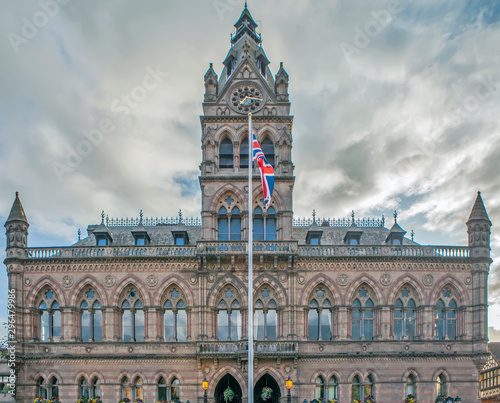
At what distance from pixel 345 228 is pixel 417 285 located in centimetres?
905

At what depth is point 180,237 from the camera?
133ft

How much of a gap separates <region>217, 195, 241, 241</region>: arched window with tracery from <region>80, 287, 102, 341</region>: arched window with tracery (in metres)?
10.3

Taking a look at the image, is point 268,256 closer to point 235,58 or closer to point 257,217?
point 257,217

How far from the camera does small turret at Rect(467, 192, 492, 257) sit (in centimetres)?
3744

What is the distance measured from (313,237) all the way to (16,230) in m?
22.7

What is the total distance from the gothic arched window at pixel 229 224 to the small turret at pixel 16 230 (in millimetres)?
14582

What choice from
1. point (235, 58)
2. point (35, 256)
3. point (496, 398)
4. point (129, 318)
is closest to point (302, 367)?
point (129, 318)

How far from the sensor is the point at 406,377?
118 ft

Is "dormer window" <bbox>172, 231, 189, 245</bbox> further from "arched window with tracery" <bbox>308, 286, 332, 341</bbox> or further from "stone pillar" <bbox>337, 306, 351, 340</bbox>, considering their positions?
"stone pillar" <bbox>337, 306, 351, 340</bbox>

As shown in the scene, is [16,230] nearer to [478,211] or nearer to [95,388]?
[95,388]

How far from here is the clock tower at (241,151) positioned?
38.3 meters

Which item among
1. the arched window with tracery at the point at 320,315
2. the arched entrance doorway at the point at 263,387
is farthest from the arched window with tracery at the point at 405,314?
the arched entrance doorway at the point at 263,387

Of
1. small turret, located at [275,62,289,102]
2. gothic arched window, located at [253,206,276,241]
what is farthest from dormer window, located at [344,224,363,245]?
small turret, located at [275,62,289,102]

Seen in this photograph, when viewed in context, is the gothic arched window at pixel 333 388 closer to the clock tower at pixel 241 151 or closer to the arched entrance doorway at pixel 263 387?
the arched entrance doorway at pixel 263 387
